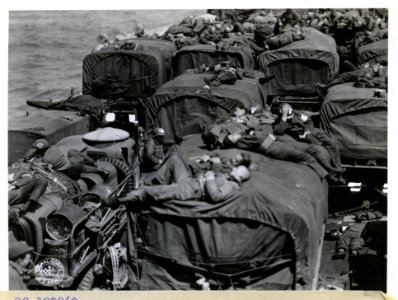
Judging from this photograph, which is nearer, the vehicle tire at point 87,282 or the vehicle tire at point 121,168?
the vehicle tire at point 87,282

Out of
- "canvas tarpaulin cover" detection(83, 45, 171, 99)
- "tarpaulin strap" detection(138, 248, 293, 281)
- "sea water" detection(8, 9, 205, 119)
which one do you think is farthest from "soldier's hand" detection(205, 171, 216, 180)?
"canvas tarpaulin cover" detection(83, 45, 171, 99)

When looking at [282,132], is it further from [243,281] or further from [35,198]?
[35,198]

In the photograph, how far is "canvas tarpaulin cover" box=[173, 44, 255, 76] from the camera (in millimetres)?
12398

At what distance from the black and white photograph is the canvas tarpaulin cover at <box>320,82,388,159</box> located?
25 mm

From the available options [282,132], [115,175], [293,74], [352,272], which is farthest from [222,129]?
[293,74]

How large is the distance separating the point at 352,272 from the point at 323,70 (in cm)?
451

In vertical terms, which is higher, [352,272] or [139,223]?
[139,223]

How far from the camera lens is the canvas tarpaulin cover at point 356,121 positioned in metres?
9.77

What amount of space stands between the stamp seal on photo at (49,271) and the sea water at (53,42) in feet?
6.98

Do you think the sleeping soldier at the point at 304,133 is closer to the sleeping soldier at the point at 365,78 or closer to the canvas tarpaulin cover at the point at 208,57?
the sleeping soldier at the point at 365,78

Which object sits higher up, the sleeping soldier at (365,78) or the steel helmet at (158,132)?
the sleeping soldier at (365,78)

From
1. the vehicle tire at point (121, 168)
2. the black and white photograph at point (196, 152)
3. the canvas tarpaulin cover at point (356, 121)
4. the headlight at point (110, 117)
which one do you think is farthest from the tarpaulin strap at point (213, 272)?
the headlight at point (110, 117)

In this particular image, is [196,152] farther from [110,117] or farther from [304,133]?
[110,117]

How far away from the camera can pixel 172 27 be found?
12422 millimetres
